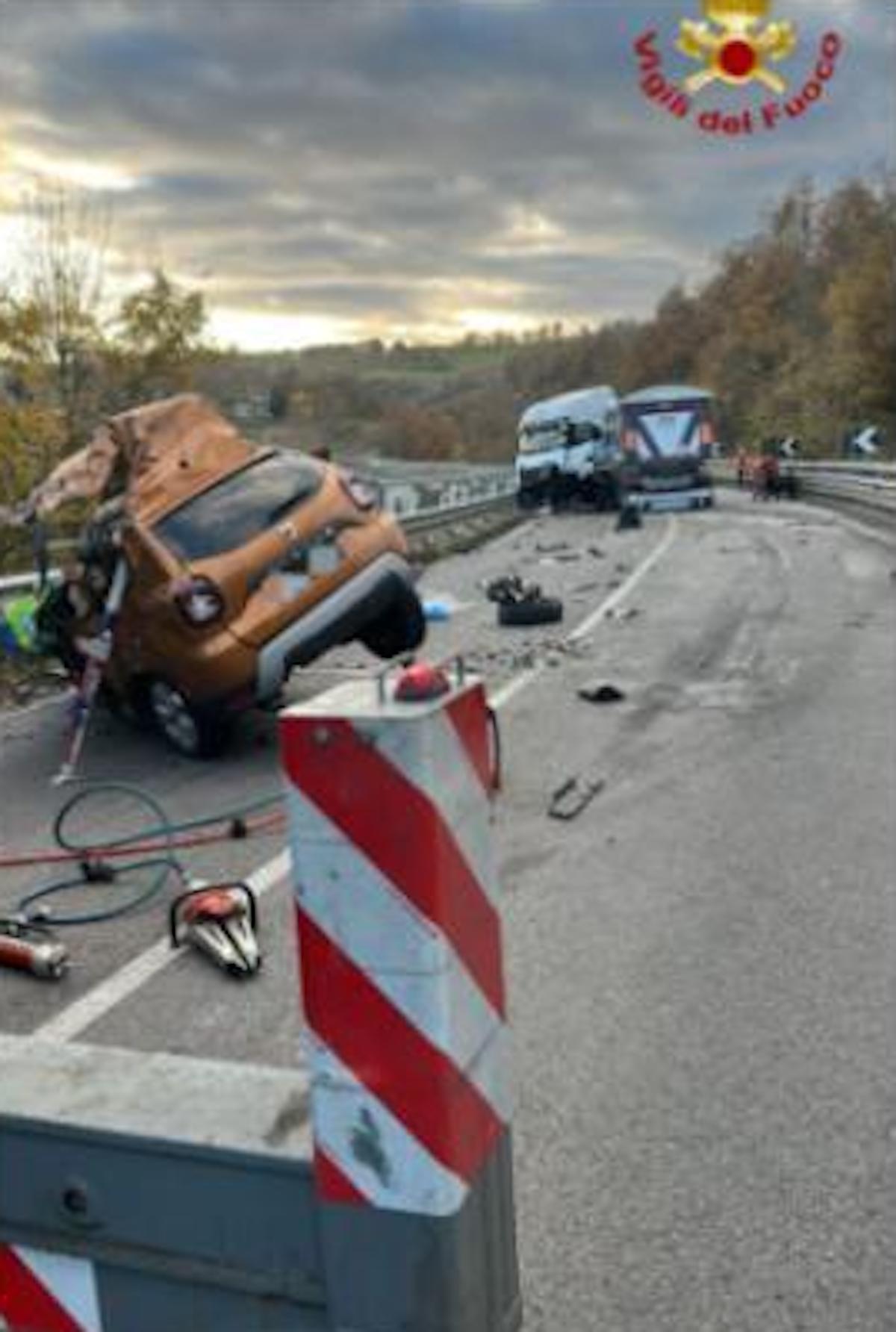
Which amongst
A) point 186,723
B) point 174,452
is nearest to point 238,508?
point 174,452

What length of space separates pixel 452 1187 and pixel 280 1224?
0.96ft

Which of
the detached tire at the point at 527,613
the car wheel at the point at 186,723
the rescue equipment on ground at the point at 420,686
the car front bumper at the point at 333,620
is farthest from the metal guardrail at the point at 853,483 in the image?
the rescue equipment on ground at the point at 420,686

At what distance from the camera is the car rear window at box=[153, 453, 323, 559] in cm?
985

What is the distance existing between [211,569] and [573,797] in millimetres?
2930

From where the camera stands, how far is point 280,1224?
236 cm

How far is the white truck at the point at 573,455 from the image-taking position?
37656 mm

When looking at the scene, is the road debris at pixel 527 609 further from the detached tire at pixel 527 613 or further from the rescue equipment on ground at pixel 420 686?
the rescue equipment on ground at pixel 420 686

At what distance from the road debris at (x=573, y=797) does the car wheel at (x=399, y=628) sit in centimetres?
243

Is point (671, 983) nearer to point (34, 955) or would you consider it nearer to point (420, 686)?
point (34, 955)

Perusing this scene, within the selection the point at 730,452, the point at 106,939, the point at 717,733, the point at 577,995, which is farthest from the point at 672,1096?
the point at 730,452

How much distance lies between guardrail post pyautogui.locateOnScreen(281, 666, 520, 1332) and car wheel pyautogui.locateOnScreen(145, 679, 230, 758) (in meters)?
7.29

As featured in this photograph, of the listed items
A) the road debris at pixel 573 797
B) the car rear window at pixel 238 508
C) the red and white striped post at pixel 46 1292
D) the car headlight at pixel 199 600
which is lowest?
the road debris at pixel 573 797

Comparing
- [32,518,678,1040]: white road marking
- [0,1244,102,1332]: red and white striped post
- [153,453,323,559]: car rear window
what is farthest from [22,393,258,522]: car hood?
[0,1244,102,1332]: red and white striped post

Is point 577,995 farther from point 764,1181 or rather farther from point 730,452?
point 730,452
